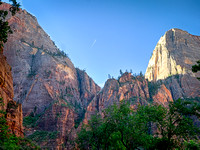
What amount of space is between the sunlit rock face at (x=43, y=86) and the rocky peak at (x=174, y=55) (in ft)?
170

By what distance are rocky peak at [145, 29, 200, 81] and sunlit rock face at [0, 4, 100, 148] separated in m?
51.9

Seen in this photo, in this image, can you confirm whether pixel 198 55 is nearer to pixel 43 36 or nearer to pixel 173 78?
pixel 173 78

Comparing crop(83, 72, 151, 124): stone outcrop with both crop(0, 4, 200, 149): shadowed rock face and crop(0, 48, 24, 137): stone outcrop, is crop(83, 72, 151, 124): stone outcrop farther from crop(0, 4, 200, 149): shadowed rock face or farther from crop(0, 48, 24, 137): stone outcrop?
crop(0, 48, 24, 137): stone outcrop

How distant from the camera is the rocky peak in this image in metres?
103

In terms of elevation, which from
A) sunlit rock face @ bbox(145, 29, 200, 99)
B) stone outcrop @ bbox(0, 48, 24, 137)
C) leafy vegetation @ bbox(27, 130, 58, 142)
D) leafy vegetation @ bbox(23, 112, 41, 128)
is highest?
sunlit rock face @ bbox(145, 29, 200, 99)

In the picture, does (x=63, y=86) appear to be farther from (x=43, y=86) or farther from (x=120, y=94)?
(x=120, y=94)

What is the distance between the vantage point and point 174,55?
11056 cm

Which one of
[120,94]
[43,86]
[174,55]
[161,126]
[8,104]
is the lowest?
[161,126]

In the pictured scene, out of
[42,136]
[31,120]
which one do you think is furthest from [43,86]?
[42,136]

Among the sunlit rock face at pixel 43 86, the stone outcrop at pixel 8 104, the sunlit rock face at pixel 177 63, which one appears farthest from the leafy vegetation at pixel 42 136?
the sunlit rock face at pixel 177 63

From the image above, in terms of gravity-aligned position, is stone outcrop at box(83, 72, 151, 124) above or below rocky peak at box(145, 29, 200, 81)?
below

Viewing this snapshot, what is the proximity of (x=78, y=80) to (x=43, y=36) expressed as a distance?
1733 inches

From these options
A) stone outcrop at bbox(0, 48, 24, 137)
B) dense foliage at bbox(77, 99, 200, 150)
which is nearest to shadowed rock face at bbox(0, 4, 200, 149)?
stone outcrop at bbox(0, 48, 24, 137)

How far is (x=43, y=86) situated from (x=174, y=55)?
95843 mm
